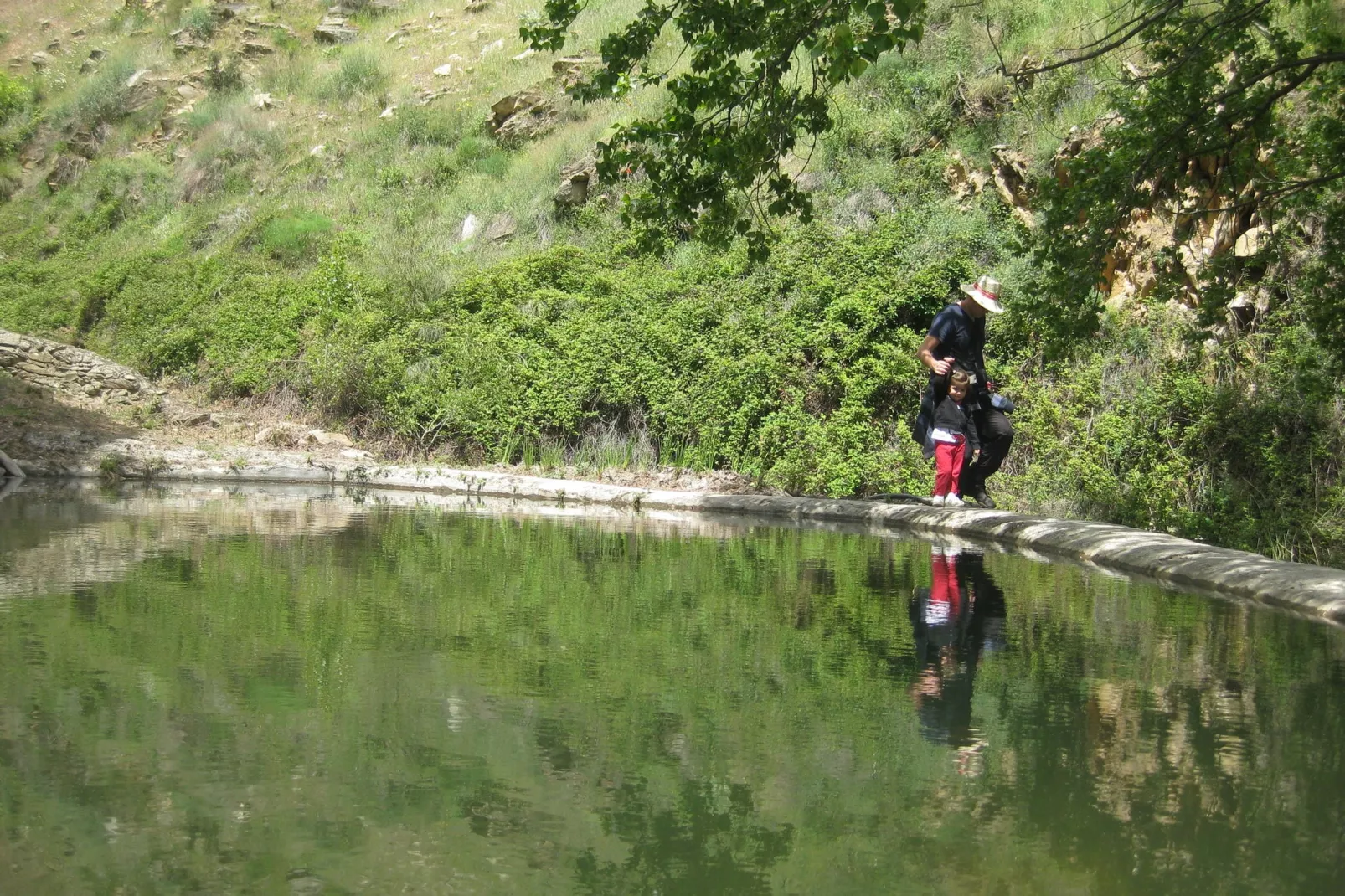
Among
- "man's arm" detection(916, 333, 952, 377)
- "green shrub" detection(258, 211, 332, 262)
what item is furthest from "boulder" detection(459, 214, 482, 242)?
"man's arm" detection(916, 333, 952, 377)

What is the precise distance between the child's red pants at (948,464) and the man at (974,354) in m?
0.23

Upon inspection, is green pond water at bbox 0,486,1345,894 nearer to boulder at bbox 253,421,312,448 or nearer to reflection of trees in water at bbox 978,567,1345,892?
reflection of trees in water at bbox 978,567,1345,892

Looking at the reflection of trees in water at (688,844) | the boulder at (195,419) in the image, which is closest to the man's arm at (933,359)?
the reflection of trees in water at (688,844)

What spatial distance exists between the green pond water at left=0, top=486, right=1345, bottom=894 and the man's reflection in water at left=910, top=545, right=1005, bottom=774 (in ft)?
0.08

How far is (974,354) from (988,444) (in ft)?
2.86

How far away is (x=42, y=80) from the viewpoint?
5141cm

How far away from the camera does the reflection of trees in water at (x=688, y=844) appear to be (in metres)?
3.26

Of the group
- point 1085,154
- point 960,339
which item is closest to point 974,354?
point 960,339

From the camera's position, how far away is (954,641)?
6.61 meters

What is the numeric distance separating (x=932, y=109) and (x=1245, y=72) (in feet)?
39.2

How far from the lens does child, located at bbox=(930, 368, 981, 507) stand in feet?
41.8

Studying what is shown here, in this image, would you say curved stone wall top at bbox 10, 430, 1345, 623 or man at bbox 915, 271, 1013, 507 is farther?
man at bbox 915, 271, 1013, 507

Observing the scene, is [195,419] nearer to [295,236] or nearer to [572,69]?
[295,236]

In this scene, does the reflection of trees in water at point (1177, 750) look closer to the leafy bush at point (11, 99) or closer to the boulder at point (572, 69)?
the boulder at point (572, 69)
